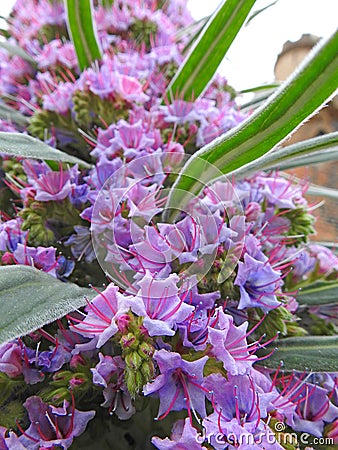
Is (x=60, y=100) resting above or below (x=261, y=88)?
below

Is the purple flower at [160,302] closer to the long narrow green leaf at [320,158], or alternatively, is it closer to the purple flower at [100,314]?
the purple flower at [100,314]

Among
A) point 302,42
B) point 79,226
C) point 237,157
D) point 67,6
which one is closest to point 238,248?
point 237,157

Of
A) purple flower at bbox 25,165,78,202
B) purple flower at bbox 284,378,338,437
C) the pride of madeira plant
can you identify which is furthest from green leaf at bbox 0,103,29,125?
purple flower at bbox 284,378,338,437

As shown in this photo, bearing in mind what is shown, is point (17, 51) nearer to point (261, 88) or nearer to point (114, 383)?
point (261, 88)

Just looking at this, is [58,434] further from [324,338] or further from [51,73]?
[51,73]

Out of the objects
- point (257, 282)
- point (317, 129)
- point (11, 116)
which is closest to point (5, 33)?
point (11, 116)
